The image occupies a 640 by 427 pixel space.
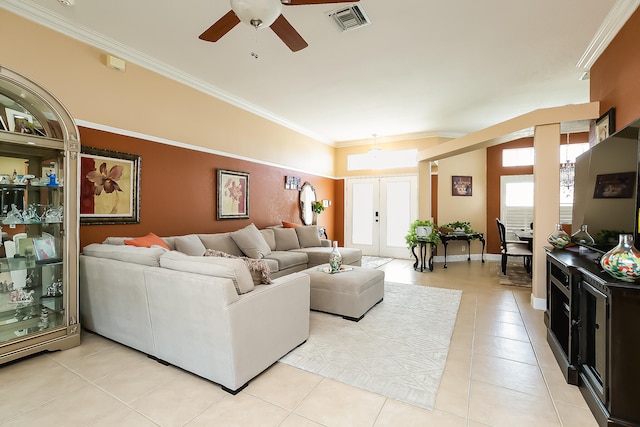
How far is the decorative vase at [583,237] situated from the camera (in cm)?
265

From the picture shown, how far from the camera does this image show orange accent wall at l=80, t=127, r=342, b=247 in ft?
11.5

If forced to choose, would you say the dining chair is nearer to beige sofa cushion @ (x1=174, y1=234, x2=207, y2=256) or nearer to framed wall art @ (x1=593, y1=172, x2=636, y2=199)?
framed wall art @ (x1=593, y1=172, x2=636, y2=199)

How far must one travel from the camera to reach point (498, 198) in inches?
294

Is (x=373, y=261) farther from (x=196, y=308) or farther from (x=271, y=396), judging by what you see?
(x=196, y=308)

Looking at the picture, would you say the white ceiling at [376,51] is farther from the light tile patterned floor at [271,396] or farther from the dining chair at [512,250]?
the light tile patterned floor at [271,396]

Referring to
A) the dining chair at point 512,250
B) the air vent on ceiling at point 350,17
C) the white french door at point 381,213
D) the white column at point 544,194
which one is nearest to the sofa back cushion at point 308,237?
the white french door at point 381,213

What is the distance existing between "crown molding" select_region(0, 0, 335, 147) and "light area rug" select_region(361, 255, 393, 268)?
4.12m

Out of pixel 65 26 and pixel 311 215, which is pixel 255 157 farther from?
pixel 65 26

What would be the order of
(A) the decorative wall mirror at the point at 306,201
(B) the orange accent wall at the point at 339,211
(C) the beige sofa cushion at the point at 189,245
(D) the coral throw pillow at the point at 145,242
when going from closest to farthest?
(D) the coral throw pillow at the point at 145,242 < (C) the beige sofa cushion at the point at 189,245 < (A) the decorative wall mirror at the point at 306,201 < (B) the orange accent wall at the point at 339,211

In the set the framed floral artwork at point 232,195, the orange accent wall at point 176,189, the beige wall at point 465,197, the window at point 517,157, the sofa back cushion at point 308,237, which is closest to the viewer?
the orange accent wall at point 176,189

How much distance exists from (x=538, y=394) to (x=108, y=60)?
5.10 m

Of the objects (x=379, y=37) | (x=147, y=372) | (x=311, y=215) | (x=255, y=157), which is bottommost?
(x=147, y=372)

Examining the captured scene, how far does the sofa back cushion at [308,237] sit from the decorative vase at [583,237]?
4096 mm

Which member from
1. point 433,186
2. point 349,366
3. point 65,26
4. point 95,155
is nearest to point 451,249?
point 433,186
